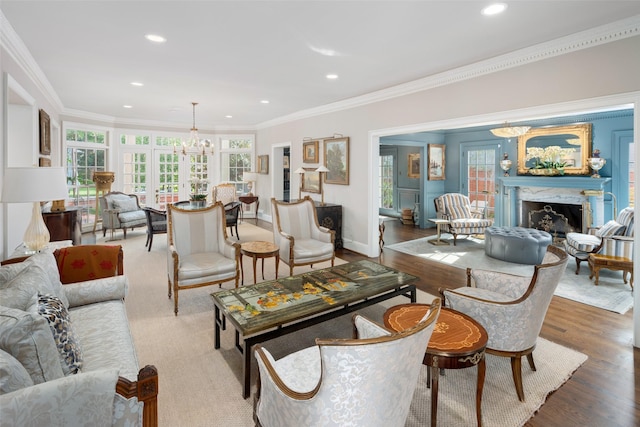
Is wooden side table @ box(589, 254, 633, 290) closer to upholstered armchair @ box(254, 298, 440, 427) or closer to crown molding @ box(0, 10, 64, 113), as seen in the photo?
upholstered armchair @ box(254, 298, 440, 427)

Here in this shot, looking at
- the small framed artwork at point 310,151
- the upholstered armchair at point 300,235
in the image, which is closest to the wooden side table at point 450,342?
the upholstered armchair at point 300,235

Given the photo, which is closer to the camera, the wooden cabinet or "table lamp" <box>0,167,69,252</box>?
"table lamp" <box>0,167,69,252</box>

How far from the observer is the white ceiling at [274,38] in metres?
2.70

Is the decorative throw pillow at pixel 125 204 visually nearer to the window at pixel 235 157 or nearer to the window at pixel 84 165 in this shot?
the window at pixel 84 165

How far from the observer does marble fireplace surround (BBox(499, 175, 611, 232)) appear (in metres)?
6.20

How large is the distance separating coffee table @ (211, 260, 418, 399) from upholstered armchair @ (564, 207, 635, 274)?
3.10 metres

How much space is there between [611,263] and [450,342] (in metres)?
3.77

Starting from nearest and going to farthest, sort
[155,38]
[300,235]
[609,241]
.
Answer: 1. [155,38]
2. [609,241]
3. [300,235]

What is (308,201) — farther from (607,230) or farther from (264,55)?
(607,230)

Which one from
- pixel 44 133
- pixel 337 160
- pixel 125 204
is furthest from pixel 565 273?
pixel 125 204

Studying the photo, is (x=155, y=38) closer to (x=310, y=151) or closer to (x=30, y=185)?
(x=30, y=185)

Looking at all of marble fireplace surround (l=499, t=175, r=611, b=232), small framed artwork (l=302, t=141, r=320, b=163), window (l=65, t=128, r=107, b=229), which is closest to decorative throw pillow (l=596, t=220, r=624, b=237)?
marble fireplace surround (l=499, t=175, r=611, b=232)

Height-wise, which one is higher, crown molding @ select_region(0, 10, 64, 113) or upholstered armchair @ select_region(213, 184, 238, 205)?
crown molding @ select_region(0, 10, 64, 113)

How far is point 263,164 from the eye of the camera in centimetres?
918
